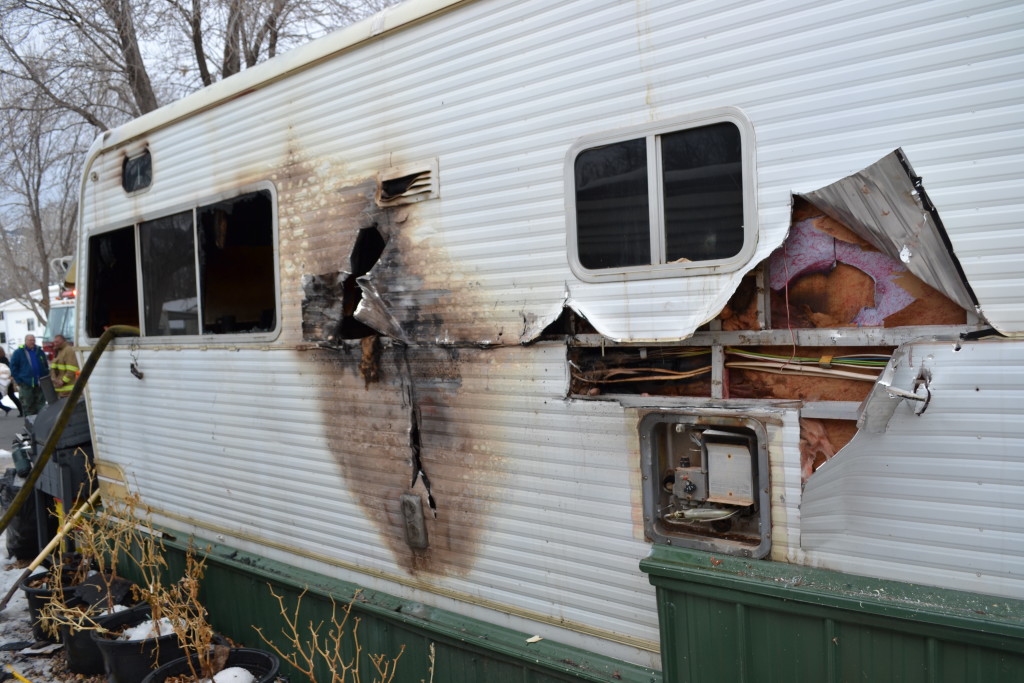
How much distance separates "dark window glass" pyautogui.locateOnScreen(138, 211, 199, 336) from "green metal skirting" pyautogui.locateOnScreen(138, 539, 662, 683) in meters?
1.35

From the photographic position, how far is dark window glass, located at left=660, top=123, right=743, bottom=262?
254 centimetres

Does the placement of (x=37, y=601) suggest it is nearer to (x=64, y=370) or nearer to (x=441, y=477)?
(x=441, y=477)

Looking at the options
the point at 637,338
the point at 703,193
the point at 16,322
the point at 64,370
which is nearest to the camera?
the point at 703,193

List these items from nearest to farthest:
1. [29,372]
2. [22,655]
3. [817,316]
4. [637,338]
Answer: [817,316]
[637,338]
[22,655]
[29,372]

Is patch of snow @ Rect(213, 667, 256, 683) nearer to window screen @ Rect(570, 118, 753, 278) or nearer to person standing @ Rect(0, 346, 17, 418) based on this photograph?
window screen @ Rect(570, 118, 753, 278)

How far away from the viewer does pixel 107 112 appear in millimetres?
12766

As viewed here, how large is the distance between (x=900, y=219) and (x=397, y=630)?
2.70 meters

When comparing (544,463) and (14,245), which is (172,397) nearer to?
(544,463)

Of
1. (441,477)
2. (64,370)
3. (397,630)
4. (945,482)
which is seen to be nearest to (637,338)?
(945,482)

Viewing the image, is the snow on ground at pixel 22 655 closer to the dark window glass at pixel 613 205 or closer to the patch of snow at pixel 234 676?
the patch of snow at pixel 234 676

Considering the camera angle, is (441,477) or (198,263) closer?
(441,477)

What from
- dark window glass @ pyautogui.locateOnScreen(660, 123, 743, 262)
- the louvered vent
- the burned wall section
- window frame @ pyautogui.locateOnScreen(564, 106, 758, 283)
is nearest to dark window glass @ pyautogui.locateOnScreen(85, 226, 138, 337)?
the burned wall section

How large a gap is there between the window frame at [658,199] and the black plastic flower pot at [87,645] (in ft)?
11.7

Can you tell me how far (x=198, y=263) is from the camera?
4.62m
